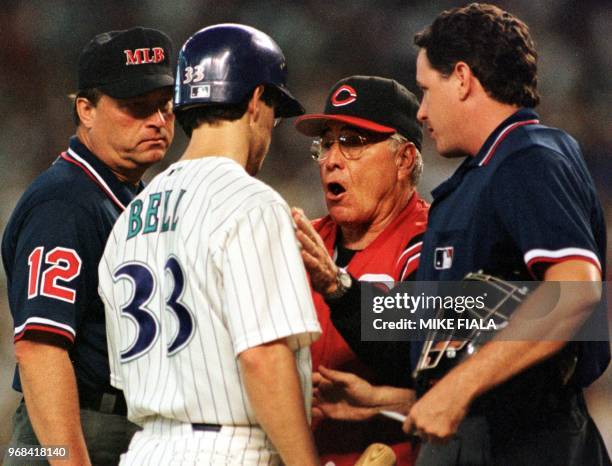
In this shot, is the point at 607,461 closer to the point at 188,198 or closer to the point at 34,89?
the point at 188,198

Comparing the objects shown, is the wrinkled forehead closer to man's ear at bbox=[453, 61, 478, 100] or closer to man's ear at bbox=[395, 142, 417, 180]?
man's ear at bbox=[395, 142, 417, 180]

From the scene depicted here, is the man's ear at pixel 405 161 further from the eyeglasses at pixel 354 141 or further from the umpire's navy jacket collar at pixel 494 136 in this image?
the umpire's navy jacket collar at pixel 494 136

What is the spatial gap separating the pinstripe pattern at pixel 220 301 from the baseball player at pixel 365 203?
51 centimetres

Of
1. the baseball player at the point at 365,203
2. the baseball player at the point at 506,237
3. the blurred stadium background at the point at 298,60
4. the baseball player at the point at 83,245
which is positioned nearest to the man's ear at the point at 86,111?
the baseball player at the point at 83,245

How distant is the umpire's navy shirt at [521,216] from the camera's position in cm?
151

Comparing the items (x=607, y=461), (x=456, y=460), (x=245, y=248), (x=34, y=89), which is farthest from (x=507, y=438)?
(x=34, y=89)

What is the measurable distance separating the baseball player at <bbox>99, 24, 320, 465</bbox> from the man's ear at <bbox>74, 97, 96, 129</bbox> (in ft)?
2.05

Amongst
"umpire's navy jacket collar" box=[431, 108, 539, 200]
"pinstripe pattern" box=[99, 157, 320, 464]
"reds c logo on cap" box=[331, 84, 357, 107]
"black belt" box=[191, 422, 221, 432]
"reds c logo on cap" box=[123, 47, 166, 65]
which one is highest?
"reds c logo on cap" box=[123, 47, 166, 65]

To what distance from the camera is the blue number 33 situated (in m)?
1.53

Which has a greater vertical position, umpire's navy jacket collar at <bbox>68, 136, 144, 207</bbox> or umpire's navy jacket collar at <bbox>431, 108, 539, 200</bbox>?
umpire's navy jacket collar at <bbox>68, 136, 144, 207</bbox>

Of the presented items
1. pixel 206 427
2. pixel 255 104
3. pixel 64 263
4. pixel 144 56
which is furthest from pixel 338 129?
pixel 206 427

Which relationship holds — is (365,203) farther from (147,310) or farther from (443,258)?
(147,310)

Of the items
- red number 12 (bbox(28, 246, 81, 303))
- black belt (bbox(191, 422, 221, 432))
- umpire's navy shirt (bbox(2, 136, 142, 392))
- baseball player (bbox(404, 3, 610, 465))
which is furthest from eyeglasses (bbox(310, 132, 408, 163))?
black belt (bbox(191, 422, 221, 432))

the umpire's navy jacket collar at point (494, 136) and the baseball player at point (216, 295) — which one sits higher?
the umpire's navy jacket collar at point (494, 136)
